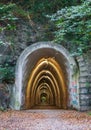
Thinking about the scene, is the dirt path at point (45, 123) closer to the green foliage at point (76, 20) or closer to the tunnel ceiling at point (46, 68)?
the green foliage at point (76, 20)

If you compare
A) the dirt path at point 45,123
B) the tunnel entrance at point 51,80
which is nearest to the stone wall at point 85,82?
the dirt path at point 45,123

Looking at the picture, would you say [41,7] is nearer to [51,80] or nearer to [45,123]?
[45,123]

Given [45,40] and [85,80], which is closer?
[85,80]

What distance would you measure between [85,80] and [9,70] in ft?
12.1

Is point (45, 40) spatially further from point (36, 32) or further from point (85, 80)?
point (85, 80)

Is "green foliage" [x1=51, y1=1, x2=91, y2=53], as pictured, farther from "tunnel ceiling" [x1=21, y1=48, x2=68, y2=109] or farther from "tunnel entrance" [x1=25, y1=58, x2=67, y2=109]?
"tunnel entrance" [x1=25, y1=58, x2=67, y2=109]

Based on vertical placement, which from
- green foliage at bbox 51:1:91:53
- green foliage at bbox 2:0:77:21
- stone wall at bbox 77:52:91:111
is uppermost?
green foliage at bbox 2:0:77:21

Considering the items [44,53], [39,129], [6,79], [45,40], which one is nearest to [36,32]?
[45,40]

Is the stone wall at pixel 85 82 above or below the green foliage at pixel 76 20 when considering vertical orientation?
below

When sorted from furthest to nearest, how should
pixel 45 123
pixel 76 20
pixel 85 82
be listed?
pixel 85 82 → pixel 76 20 → pixel 45 123

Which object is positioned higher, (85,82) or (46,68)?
(46,68)

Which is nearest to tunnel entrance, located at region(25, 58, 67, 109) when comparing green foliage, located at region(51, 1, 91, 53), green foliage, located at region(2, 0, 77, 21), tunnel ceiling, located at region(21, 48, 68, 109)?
tunnel ceiling, located at region(21, 48, 68, 109)

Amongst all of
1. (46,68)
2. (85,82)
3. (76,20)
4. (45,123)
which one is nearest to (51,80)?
(46,68)

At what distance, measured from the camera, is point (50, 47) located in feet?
48.1
